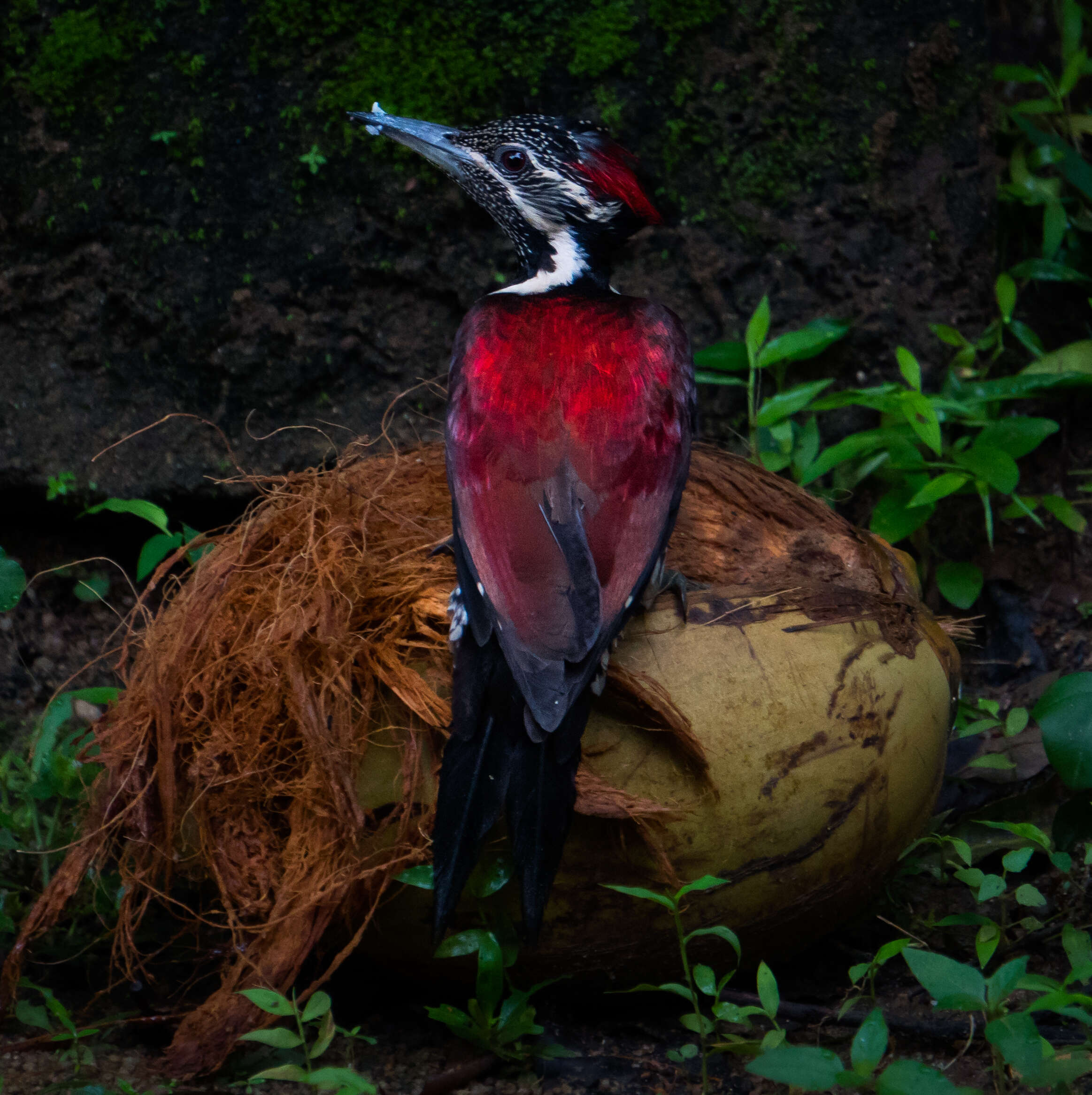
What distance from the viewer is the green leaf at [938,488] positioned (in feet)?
9.70

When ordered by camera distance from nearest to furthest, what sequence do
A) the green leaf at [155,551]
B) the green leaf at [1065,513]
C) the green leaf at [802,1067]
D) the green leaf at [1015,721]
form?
1. the green leaf at [802,1067]
2. the green leaf at [1015,721]
3. the green leaf at [155,551]
4. the green leaf at [1065,513]

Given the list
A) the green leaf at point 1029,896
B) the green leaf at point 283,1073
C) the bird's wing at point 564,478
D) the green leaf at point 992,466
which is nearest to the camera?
the green leaf at point 283,1073

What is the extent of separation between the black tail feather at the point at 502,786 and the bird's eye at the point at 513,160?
111cm

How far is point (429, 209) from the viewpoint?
3.31m

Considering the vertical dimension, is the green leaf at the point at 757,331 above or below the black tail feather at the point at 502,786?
above

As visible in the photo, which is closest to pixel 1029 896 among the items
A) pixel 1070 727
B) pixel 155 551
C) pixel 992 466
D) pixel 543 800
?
pixel 1070 727

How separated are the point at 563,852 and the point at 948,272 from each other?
2431mm

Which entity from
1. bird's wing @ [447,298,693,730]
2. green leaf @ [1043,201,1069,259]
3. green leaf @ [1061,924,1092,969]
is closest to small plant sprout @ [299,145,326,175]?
bird's wing @ [447,298,693,730]

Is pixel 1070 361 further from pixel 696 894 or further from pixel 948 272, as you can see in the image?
pixel 696 894

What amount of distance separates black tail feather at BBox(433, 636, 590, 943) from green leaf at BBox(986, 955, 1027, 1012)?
2.06ft

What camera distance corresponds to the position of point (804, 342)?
323 cm

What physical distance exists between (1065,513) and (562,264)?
1.72 meters

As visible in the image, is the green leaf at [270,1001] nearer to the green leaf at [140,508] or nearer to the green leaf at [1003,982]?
the green leaf at [1003,982]

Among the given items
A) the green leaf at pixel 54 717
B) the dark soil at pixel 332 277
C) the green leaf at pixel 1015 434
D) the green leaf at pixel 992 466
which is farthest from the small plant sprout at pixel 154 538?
the green leaf at pixel 1015 434
